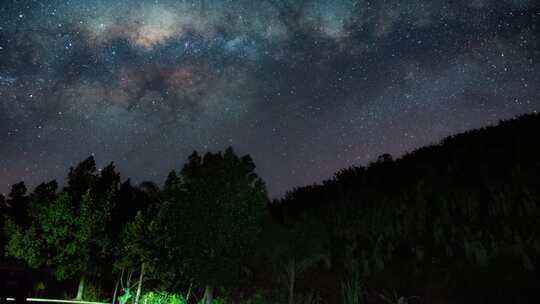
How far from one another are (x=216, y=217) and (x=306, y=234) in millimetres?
3922

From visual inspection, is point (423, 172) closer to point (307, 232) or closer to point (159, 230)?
point (307, 232)

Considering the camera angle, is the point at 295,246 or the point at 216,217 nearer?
the point at 216,217

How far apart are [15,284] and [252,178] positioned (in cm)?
935

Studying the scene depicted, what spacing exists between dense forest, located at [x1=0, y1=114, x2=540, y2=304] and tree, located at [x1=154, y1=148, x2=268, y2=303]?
0.04 m

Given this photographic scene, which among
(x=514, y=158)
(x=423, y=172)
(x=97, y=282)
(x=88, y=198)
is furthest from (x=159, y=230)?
(x=514, y=158)

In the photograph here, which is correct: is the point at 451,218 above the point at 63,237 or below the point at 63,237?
below

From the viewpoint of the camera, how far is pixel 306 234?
1966 cm

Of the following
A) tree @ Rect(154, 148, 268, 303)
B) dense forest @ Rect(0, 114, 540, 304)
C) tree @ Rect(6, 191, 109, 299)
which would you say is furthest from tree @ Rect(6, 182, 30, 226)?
tree @ Rect(154, 148, 268, 303)

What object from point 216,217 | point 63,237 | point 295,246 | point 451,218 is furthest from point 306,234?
point 63,237

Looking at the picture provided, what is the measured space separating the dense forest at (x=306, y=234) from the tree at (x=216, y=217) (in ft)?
0.14

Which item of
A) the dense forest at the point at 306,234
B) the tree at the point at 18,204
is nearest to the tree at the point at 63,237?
the dense forest at the point at 306,234

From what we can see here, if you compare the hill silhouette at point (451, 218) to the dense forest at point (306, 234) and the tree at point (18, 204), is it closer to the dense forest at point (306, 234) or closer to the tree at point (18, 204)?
the dense forest at point (306, 234)

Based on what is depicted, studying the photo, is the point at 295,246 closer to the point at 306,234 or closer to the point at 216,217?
the point at 306,234

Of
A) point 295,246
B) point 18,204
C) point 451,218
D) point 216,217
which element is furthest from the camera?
point 18,204
